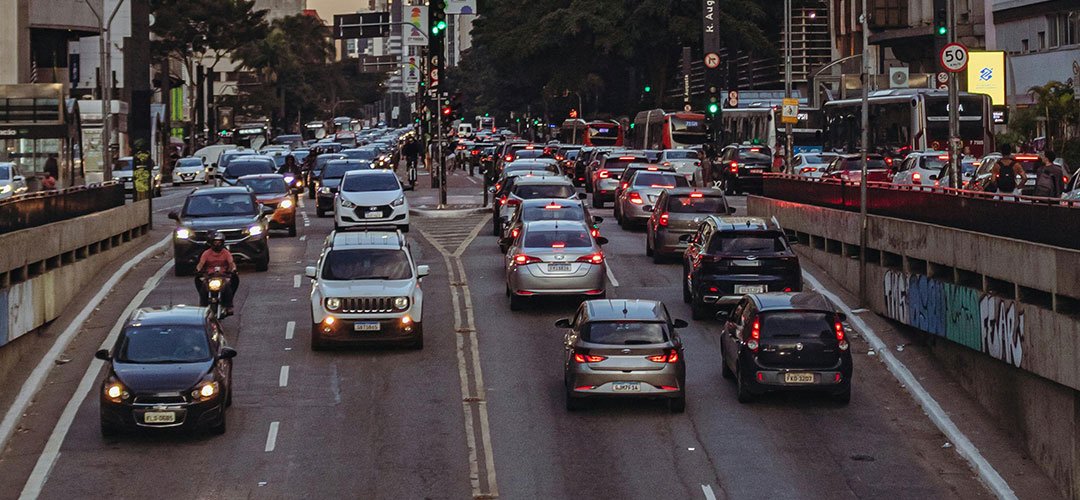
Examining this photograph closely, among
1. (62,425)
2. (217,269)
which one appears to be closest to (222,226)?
(217,269)

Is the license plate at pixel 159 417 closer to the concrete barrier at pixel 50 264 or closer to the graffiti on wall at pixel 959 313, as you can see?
the concrete barrier at pixel 50 264

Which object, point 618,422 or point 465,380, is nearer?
point 618,422

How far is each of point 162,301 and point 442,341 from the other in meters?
7.22

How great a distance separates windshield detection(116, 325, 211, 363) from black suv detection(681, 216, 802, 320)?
10669 millimetres

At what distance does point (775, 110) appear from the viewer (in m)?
72.8

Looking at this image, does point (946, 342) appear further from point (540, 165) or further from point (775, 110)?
point (775, 110)

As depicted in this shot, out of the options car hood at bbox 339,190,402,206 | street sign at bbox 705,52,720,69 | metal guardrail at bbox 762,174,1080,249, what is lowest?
metal guardrail at bbox 762,174,1080,249

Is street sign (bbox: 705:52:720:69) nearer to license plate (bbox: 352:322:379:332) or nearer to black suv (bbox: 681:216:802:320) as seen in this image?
black suv (bbox: 681:216:802:320)

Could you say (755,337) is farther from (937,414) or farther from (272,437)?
(272,437)

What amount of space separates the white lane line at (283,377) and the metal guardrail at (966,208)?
11.8 m

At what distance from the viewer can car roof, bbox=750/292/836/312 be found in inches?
968

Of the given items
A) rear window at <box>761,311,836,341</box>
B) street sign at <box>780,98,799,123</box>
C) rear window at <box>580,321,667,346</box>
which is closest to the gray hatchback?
rear window at <box>580,321,667,346</box>

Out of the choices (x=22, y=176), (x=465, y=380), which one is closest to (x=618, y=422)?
(x=465, y=380)

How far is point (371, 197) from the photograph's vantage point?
144 ft
